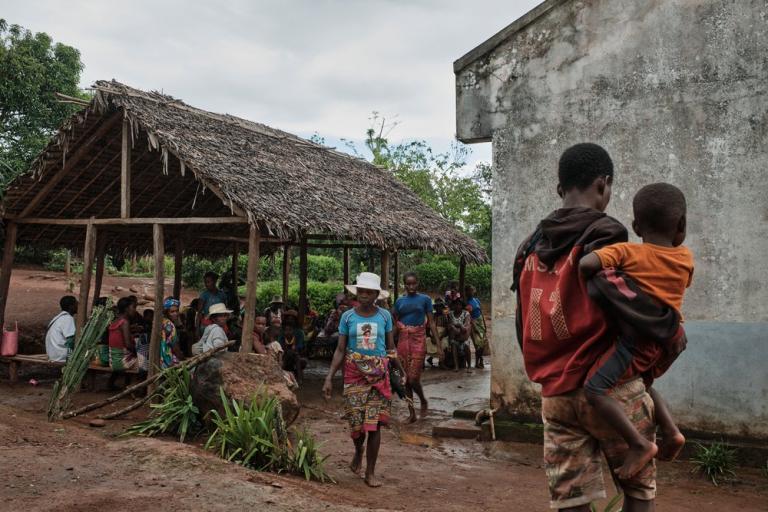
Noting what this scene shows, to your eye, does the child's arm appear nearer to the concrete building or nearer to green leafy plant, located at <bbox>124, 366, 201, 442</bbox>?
the concrete building

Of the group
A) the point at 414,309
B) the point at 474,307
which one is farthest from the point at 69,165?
the point at 474,307

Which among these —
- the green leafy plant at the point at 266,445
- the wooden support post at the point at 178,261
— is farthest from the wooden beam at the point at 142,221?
the wooden support post at the point at 178,261

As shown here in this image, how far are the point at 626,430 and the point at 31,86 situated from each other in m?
19.5

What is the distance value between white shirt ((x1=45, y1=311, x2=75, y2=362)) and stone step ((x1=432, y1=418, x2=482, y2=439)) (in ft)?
16.7

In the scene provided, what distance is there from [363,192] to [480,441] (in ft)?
18.0

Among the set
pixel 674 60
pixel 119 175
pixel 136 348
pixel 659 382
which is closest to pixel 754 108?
pixel 674 60

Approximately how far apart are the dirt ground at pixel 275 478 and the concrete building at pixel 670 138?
77cm

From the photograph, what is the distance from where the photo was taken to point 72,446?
18.9 feet

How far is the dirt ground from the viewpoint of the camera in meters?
4.40

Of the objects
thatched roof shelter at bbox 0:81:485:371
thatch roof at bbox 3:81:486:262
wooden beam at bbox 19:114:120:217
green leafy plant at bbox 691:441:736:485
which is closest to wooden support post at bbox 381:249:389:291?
thatched roof shelter at bbox 0:81:485:371

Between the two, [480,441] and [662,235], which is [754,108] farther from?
[662,235]

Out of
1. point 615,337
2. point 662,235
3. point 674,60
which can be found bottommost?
point 615,337

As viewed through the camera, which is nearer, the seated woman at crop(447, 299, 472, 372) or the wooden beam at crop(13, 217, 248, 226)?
the wooden beam at crop(13, 217, 248, 226)

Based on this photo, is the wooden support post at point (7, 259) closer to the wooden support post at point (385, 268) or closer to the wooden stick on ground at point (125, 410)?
the wooden stick on ground at point (125, 410)
